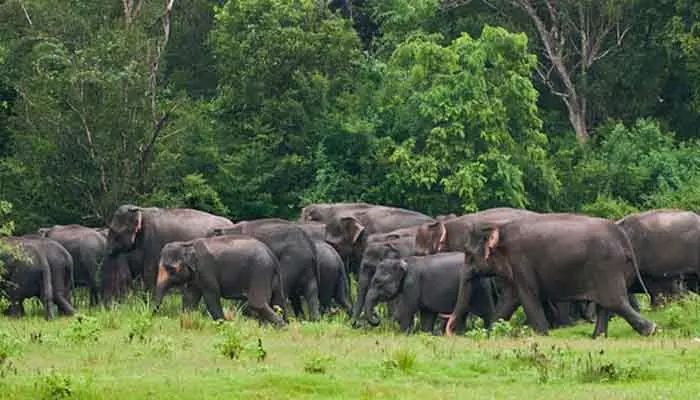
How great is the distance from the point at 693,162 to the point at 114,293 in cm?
1733

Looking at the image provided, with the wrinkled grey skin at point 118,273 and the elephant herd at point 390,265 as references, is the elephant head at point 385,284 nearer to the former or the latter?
the elephant herd at point 390,265

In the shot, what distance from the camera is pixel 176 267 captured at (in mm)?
25594

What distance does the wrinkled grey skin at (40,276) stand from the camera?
25.9 m

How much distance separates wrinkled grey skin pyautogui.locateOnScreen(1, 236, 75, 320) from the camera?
25.9 meters

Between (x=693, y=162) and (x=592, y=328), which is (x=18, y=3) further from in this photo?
(x=592, y=328)

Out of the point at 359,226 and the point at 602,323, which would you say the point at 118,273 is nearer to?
the point at 359,226

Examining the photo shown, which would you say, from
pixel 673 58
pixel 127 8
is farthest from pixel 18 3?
pixel 673 58

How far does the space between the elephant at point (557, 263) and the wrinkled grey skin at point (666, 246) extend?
241 centimetres

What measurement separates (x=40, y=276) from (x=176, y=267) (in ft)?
7.17

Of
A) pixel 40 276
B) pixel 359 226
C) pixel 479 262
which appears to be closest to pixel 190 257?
pixel 40 276

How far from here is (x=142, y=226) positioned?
99.0ft

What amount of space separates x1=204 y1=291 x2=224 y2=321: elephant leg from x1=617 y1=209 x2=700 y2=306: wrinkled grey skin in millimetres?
5921

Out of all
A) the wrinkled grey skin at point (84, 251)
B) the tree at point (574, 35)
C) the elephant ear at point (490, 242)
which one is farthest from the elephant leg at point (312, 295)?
the tree at point (574, 35)

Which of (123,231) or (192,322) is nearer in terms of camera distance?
(192,322)
